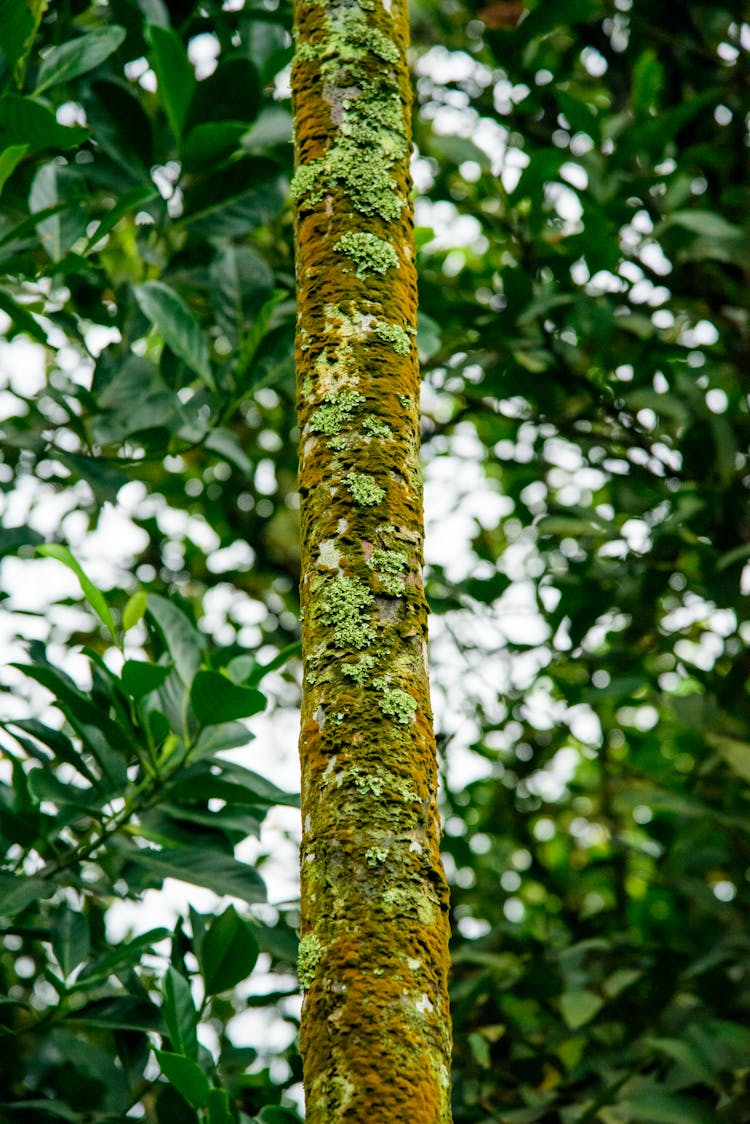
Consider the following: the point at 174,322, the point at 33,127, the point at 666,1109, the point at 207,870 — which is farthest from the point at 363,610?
the point at 666,1109

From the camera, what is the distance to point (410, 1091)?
0.98 meters

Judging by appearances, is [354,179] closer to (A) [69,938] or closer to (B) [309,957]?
(B) [309,957]

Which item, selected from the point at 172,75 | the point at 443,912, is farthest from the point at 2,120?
the point at 443,912

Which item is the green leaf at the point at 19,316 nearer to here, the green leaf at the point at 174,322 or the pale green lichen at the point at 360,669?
the green leaf at the point at 174,322

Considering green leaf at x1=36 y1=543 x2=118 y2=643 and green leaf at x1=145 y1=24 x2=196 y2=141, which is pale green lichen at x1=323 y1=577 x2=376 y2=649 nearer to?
green leaf at x1=36 y1=543 x2=118 y2=643

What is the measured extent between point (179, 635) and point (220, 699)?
0.94 feet

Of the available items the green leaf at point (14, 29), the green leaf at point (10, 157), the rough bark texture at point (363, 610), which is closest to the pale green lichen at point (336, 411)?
the rough bark texture at point (363, 610)

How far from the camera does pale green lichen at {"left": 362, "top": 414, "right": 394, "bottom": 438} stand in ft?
4.26

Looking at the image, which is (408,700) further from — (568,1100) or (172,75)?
(568,1100)

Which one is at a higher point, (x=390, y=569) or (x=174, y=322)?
(x=174, y=322)

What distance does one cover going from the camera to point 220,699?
1662 mm

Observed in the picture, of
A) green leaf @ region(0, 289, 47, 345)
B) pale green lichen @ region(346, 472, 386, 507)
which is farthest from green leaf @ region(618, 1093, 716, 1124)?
green leaf @ region(0, 289, 47, 345)

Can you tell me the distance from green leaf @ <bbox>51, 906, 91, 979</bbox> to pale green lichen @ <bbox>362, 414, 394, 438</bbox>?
109 centimetres

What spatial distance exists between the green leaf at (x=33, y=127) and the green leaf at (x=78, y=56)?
0.20 metres
